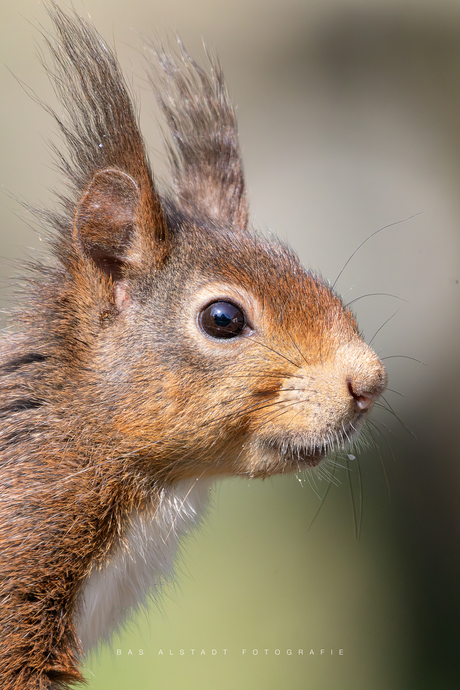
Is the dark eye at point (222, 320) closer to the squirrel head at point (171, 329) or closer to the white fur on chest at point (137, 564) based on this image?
the squirrel head at point (171, 329)

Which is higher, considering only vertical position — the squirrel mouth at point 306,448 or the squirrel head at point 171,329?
the squirrel head at point 171,329

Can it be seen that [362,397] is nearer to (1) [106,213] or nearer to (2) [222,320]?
(2) [222,320]

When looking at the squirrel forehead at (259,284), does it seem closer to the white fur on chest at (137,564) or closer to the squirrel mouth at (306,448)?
the squirrel mouth at (306,448)

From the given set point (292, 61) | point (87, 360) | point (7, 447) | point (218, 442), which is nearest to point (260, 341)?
point (218, 442)

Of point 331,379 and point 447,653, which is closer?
point 331,379

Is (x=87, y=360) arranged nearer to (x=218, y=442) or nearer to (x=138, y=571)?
(x=218, y=442)

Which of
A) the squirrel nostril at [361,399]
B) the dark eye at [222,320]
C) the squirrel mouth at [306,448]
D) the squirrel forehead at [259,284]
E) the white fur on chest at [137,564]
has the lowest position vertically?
the white fur on chest at [137,564]

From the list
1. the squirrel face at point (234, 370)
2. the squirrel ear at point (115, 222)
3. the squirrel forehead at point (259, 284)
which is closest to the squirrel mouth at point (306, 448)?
the squirrel face at point (234, 370)
